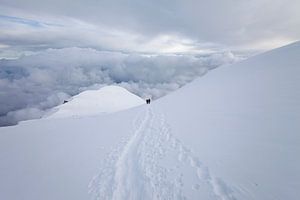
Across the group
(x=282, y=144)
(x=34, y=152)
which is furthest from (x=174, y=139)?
(x=34, y=152)

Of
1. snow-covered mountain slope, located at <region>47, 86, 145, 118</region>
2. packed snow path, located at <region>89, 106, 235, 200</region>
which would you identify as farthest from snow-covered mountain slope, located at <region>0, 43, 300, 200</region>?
snow-covered mountain slope, located at <region>47, 86, 145, 118</region>

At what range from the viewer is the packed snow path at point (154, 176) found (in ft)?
19.1

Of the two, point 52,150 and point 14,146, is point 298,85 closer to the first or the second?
point 52,150

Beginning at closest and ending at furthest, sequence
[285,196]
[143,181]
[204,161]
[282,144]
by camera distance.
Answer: [285,196] < [282,144] < [143,181] < [204,161]

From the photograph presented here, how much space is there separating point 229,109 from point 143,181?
8.02 m

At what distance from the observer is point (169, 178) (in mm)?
6746

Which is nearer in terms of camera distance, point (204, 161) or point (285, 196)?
point (285, 196)

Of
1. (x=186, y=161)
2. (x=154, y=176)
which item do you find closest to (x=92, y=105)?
(x=186, y=161)

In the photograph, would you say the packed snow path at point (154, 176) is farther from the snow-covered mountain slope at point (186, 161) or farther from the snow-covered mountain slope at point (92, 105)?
the snow-covered mountain slope at point (92, 105)

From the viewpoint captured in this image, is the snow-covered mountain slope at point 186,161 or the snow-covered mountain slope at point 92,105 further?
the snow-covered mountain slope at point 92,105

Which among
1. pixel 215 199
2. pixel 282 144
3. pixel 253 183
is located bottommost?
pixel 215 199

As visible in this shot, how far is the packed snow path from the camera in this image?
5.83m

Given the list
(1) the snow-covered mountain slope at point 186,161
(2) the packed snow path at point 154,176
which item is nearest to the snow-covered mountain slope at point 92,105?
(1) the snow-covered mountain slope at point 186,161

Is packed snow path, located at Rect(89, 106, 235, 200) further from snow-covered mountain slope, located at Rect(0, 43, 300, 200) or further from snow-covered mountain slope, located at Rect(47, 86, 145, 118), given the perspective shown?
snow-covered mountain slope, located at Rect(47, 86, 145, 118)
